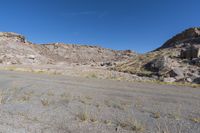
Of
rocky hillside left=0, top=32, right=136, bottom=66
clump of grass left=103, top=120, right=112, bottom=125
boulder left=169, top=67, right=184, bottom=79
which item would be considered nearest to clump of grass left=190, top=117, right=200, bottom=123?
clump of grass left=103, top=120, right=112, bottom=125

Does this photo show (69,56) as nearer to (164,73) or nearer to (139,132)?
(164,73)

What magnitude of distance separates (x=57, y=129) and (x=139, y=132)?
207 cm

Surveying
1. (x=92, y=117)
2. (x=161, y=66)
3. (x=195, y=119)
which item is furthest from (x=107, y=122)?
(x=161, y=66)

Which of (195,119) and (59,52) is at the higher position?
(59,52)

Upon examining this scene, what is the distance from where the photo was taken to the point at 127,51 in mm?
97562

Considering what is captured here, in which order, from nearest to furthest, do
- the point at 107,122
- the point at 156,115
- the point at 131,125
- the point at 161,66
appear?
the point at 131,125 < the point at 107,122 < the point at 156,115 < the point at 161,66

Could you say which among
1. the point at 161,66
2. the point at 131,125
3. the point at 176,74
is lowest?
the point at 131,125

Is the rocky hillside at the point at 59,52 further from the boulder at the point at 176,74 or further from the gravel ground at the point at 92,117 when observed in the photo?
the gravel ground at the point at 92,117

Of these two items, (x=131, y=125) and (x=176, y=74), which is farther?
(x=176, y=74)

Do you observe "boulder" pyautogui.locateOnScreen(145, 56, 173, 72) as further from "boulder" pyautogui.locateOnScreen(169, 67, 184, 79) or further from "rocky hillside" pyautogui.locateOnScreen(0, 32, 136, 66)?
"rocky hillside" pyautogui.locateOnScreen(0, 32, 136, 66)

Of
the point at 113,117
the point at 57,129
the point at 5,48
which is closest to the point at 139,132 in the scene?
the point at 113,117

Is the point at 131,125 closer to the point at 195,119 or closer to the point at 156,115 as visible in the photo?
the point at 156,115

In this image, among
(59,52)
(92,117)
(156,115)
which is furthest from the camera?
(59,52)

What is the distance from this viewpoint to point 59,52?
87.0m
